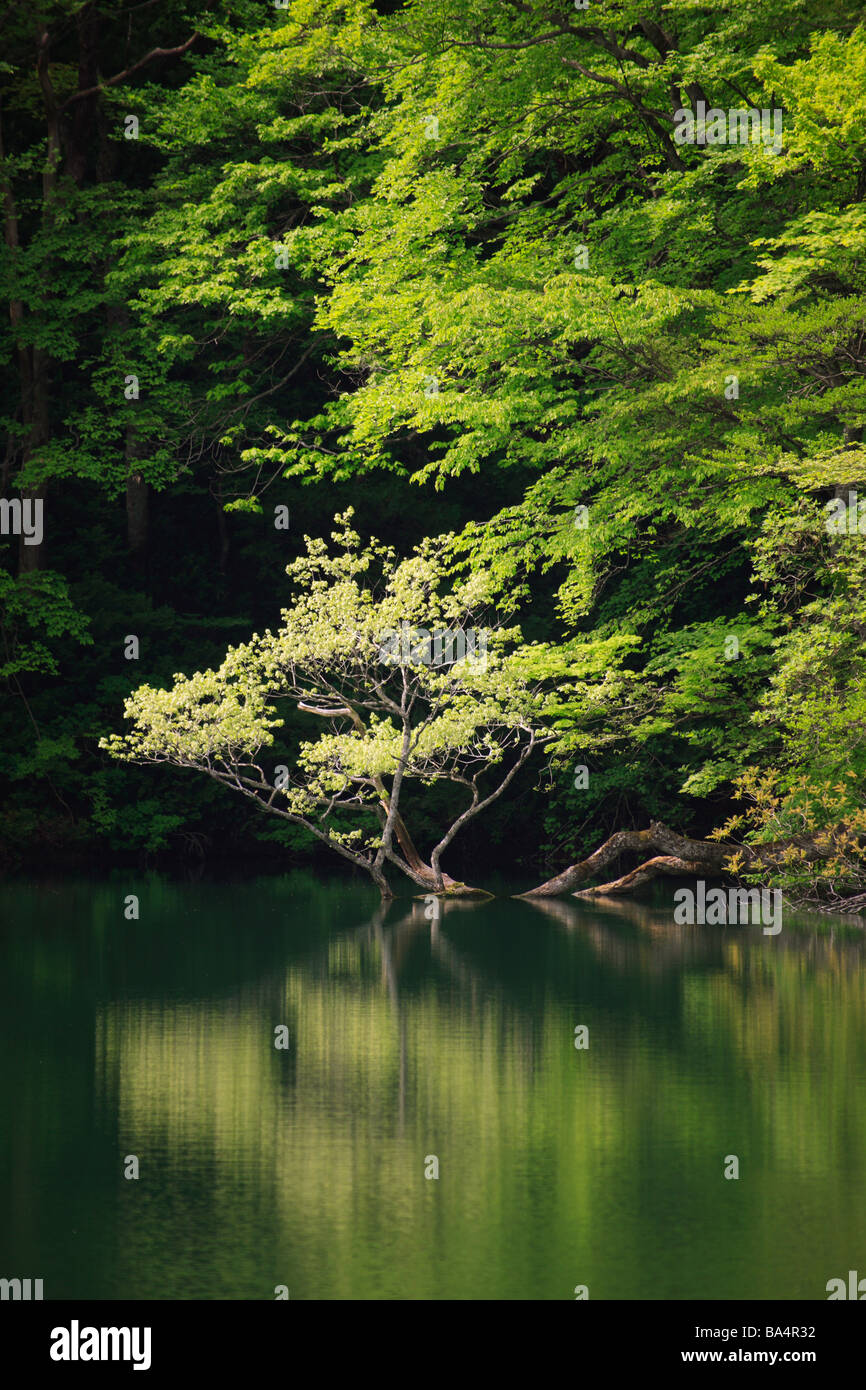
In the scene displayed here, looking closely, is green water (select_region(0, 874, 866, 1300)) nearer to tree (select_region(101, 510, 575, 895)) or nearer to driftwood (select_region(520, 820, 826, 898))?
tree (select_region(101, 510, 575, 895))

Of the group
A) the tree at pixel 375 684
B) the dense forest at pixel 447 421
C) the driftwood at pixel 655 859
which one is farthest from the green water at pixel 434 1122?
the driftwood at pixel 655 859

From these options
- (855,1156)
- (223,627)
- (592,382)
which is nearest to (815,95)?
(592,382)

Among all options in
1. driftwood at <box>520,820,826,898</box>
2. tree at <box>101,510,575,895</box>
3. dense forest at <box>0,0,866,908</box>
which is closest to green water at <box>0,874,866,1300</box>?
tree at <box>101,510,575,895</box>

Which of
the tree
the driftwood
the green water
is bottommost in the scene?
the green water

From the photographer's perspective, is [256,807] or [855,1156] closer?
[855,1156]

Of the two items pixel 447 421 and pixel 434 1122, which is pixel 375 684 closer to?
pixel 447 421

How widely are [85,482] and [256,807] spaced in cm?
637

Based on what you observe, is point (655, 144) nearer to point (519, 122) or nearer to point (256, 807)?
point (519, 122)

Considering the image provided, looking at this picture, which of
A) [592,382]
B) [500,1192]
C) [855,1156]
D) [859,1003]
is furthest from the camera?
[592,382]

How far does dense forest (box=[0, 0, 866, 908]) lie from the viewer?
16438mm

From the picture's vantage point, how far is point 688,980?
12.5 m

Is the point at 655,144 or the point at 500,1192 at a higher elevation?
the point at 655,144

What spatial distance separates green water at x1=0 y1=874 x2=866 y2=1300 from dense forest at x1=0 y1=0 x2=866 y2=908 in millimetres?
4864
